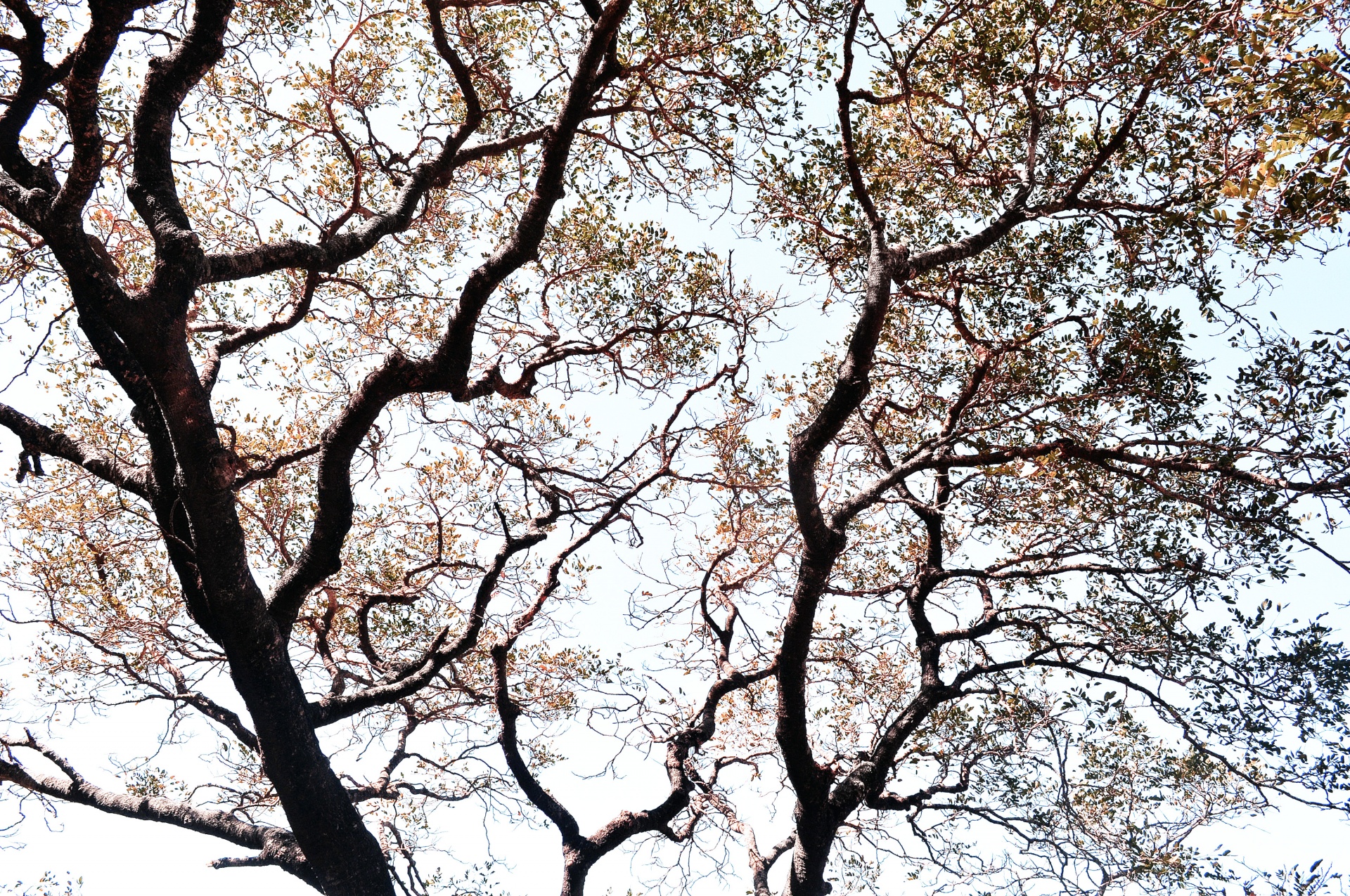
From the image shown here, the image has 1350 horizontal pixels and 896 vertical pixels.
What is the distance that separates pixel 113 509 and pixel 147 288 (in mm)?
3725

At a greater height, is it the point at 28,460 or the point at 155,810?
the point at 28,460

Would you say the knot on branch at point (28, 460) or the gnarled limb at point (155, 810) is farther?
the gnarled limb at point (155, 810)

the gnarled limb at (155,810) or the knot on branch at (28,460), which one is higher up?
the knot on branch at (28,460)

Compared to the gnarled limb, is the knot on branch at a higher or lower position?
higher

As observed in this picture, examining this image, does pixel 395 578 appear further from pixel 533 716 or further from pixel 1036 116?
pixel 1036 116

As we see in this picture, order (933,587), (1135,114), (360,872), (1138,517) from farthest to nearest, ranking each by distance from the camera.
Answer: (933,587) < (1138,517) < (360,872) < (1135,114)

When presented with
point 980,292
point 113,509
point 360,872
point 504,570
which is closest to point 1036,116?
point 980,292

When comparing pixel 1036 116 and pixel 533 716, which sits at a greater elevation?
pixel 1036 116

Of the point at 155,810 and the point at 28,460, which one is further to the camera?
the point at 155,810

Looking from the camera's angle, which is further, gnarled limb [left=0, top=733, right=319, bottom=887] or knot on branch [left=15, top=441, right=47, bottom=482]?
gnarled limb [left=0, top=733, right=319, bottom=887]

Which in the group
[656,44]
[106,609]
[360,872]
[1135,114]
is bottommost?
[360,872]

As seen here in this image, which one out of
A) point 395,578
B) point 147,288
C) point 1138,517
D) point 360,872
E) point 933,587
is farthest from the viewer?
point 395,578

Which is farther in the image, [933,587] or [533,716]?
[533,716]

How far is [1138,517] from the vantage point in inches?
263
